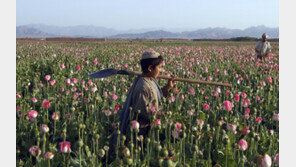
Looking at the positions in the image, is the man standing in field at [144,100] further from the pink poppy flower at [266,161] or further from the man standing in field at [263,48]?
the man standing in field at [263,48]

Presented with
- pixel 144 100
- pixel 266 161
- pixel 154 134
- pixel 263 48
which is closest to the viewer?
pixel 266 161

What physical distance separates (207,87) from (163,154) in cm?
417

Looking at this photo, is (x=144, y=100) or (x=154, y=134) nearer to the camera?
(x=144, y=100)

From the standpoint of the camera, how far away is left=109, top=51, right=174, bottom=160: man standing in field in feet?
10.4

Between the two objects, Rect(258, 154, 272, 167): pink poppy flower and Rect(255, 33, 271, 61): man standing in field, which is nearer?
Rect(258, 154, 272, 167): pink poppy flower

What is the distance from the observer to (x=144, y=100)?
3174mm

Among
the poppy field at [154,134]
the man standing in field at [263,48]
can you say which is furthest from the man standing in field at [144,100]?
the man standing in field at [263,48]

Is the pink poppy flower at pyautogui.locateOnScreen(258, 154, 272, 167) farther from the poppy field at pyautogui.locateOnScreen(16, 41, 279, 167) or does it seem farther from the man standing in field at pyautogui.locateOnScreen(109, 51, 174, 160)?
the man standing in field at pyautogui.locateOnScreen(109, 51, 174, 160)

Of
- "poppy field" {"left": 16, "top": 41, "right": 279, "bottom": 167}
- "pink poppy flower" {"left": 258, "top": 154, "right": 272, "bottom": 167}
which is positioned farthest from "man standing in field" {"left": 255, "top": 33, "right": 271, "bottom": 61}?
"pink poppy flower" {"left": 258, "top": 154, "right": 272, "bottom": 167}

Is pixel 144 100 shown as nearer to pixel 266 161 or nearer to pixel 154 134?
pixel 154 134

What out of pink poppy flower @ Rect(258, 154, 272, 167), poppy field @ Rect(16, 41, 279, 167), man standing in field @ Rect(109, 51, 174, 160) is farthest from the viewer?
man standing in field @ Rect(109, 51, 174, 160)

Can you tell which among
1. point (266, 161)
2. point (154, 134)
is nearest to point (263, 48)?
point (154, 134)

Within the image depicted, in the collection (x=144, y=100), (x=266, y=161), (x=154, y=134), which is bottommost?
(x=154, y=134)

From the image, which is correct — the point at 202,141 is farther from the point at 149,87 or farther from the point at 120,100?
the point at 120,100
